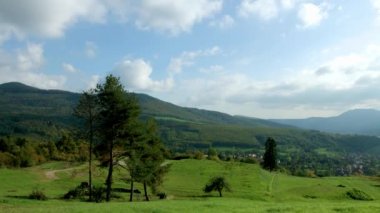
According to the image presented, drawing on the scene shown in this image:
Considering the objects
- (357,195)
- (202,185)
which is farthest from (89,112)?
(357,195)

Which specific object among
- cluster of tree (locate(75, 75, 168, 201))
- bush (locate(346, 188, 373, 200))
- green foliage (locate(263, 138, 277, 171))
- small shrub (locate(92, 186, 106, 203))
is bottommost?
bush (locate(346, 188, 373, 200))

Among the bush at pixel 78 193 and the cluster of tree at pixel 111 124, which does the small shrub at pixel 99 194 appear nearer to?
the bush at pixel 78 193

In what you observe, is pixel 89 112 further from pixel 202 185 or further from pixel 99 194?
pixel 202 185

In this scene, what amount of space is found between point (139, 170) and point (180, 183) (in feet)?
86.1

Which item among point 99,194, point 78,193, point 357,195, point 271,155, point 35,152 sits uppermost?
point 35,152

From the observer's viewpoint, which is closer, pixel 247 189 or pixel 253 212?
pixel 253 212

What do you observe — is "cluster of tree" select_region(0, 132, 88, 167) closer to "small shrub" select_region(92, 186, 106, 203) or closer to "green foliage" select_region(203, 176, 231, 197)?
"green foliage" select_region(203, 176, 231, 197)

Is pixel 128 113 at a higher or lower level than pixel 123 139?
higher

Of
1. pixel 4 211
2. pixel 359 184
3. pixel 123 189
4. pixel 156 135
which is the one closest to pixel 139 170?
pixel 156 135

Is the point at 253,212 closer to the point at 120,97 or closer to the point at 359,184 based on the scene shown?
the point at 120,97

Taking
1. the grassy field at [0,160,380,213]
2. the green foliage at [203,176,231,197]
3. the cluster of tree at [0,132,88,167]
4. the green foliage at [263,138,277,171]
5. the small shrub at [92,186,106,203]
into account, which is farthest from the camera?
the green foliage at [263,138,277,171]

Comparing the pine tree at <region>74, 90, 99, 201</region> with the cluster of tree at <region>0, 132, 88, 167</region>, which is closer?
the pine tree at <region>74, 90, 99, 201</region>

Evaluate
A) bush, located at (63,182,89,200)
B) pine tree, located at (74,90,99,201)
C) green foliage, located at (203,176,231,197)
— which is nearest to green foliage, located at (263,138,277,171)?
green foliage, located at (203,176,231,197)

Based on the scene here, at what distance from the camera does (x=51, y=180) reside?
7569 centimetres
